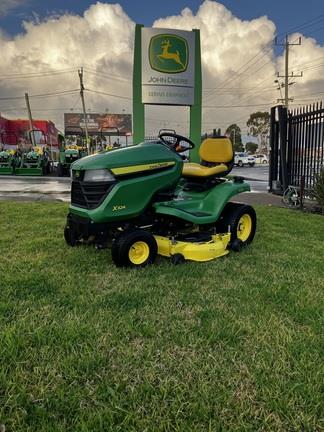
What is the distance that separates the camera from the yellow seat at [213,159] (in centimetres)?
441

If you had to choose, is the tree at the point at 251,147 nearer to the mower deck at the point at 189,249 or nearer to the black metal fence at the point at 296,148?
the black metal fence at the point at 296,148

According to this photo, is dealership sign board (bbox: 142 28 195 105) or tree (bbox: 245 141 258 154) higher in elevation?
tree (bbox: 245 141 258 154)

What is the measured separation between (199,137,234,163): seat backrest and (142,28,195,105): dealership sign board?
8703 mm

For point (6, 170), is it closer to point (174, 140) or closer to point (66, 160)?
point (66, 160)

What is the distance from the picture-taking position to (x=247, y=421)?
5.60 feet

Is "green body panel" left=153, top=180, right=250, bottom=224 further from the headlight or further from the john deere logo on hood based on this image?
the john deere logo on hood

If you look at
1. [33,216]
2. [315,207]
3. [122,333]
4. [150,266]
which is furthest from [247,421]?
[315,207]

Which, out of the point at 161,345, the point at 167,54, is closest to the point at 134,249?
the point at 161,345

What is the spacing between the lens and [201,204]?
436 cm

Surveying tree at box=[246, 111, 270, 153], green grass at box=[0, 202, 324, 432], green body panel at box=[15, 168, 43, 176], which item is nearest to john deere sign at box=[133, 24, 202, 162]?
green body panel at box=[15, 168, 43, 176]

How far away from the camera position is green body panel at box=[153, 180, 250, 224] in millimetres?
3939

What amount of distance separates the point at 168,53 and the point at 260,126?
59.4 m

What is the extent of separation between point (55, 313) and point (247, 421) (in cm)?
147

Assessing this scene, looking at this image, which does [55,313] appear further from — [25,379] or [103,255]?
[103,255]
